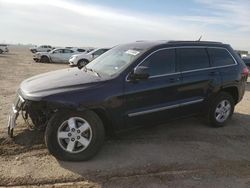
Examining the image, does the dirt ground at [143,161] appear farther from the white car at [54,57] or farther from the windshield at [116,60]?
the white car at [54,57]

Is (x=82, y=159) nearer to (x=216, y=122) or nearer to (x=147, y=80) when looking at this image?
(x=147, y=80)

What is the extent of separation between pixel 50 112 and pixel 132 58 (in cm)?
171

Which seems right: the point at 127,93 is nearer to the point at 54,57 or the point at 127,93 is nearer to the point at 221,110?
the point at 221,110

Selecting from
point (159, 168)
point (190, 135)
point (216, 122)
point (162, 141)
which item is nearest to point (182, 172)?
point (159, 168)

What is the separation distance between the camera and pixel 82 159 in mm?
5402

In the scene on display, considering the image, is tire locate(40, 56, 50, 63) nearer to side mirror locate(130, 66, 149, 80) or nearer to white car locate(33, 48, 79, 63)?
white car locate(33, 48, 79, 63)

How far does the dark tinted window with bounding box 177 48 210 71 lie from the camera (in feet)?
22.6

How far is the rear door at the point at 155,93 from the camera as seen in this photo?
5910 mm

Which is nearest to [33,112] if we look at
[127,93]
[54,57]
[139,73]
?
[127,93]

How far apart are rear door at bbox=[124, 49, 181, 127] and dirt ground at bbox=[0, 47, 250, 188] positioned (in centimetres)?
50

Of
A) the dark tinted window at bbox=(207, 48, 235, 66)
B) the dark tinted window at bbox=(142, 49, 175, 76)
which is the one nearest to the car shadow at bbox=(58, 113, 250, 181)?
the dark tinted window at bbox=(142, 49, 175, 76)

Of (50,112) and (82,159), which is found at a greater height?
(50,112)

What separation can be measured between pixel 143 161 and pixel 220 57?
131 inches

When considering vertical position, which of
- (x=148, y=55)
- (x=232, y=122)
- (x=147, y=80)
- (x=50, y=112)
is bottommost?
(x=232, y=122)
